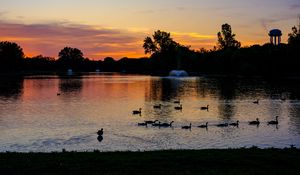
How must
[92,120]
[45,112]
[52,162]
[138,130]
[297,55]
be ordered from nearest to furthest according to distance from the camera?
[52,162] < [138,130] < [92,120] < [45,112] < [297,55]

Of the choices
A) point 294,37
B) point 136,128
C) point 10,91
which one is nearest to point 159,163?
point 136,128

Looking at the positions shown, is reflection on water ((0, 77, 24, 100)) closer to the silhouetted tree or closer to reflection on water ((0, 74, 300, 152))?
reflection on water ((0, 74, 300, 152))

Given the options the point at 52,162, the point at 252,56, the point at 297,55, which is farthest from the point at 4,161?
the point at 252,56

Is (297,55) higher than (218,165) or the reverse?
higher

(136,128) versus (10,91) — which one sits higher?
(10,91)

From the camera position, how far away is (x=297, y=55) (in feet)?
543

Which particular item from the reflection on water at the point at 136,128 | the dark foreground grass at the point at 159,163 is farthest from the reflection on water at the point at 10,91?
the dark foreground grass at the point at 159,163

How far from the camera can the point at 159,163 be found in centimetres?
2083

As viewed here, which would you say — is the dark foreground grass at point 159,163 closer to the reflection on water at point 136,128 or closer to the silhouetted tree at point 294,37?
the reflection on water at point 136,128

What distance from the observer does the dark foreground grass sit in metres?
19.3

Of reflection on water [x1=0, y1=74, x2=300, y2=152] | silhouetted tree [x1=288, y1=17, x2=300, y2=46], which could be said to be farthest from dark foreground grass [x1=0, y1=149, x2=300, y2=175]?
silhouetted tree [x1=288, y1=17, x2=300, y2=46]

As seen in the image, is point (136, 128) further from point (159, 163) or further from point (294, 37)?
point (294, 37)

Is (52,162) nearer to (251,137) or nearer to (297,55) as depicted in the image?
(251,137)

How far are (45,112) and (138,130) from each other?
22.7 metres
